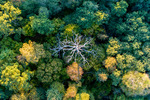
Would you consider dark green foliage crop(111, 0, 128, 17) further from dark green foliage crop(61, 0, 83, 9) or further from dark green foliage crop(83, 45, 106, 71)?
dark green foliage crop(83, 45, 106, 71)

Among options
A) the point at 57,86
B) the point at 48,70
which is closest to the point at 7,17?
the point at 48,70

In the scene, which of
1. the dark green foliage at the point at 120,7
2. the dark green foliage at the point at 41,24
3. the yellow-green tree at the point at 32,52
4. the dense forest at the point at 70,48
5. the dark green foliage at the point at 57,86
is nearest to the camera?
the yellow-green tree at the point at 32,52

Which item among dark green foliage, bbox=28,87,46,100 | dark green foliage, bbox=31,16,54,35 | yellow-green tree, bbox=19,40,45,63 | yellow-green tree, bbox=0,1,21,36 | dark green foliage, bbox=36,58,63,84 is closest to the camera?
yellow-green tree, bbox=0,1,21,36

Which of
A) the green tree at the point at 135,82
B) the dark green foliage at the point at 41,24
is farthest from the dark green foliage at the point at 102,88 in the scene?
the dark green foliage at the point at 41,24

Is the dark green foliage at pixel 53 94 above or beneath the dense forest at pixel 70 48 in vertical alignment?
beneath

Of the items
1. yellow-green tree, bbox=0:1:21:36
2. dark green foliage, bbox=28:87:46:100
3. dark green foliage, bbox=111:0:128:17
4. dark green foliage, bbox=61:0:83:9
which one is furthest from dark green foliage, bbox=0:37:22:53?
dark green foliage, bbox=111:0:128:17

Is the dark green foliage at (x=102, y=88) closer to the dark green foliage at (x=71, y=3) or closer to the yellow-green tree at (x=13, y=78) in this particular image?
the yellow-green tree at (x=13, y=78)

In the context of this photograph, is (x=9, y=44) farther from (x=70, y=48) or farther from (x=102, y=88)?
(x=102, y=88)

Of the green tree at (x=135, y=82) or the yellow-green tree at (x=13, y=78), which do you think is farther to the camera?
the green tree at (x=135, y=82)
